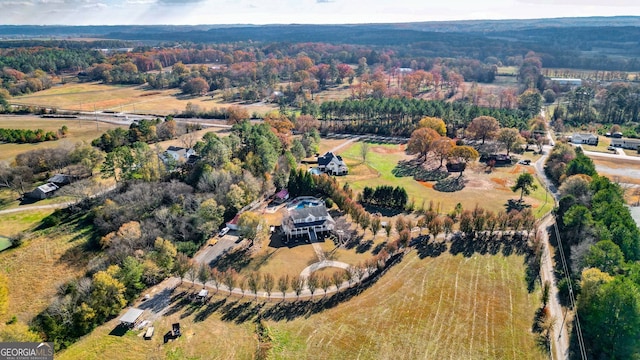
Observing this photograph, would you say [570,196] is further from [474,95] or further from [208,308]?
[474,95]

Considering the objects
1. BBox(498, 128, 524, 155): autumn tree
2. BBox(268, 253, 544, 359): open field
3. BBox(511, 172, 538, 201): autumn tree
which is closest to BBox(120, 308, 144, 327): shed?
BBox(268, 253, 544, 359): open field

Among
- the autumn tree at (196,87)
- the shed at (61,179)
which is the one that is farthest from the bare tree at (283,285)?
the autumn tree at (196,87)

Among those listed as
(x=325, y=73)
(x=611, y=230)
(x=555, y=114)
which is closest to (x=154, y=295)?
(x=611, y=230)

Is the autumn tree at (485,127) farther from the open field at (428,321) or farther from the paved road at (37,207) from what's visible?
the paved road at (37,207)

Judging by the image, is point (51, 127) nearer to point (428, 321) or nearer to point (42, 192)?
point (42, 192)

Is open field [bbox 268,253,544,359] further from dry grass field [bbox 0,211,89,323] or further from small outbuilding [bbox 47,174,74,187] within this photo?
small outbuilding [bbox 47,174,74,187]

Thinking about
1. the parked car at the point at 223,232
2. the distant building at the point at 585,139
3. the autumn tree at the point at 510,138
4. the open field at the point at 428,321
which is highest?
the autumn tree at the point at 510,138

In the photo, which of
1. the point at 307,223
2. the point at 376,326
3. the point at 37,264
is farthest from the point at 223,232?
the point at 376,326

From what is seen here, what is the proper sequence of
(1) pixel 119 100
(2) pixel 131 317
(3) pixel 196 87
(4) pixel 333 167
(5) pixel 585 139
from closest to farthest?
(2) pixel 131 317 → (4) pixel 333 167 → (5) pixel 585 139 → (1) pixel 119 100 → (3) pixel 196 87
